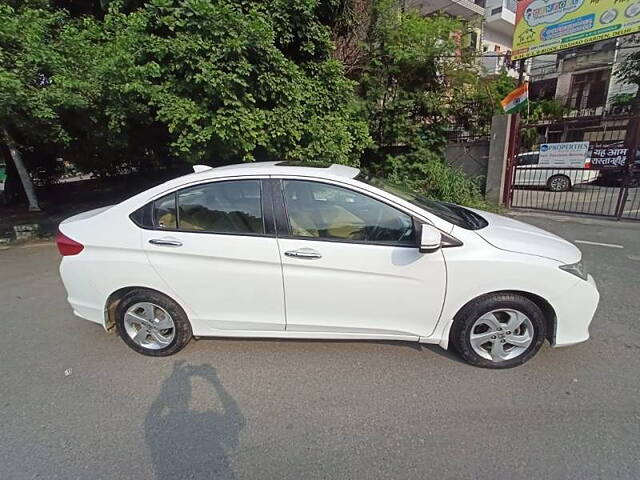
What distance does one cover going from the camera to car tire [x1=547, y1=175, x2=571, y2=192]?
1062 cm

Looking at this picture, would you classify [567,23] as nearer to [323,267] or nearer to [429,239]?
[429,239]

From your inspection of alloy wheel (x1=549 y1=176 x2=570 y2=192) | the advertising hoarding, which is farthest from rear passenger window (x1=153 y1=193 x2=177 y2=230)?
alloy wheel (x1=549 y1=176 x2=570 y2=192)

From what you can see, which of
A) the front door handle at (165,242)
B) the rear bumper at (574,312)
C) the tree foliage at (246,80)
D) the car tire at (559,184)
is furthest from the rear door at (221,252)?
the car tire at (559,184)

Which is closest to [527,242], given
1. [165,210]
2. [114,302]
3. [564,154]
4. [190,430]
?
[190,430]

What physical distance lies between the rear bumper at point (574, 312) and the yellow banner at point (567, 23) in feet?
22.3

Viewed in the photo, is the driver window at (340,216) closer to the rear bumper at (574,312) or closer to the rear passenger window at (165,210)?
the rear passenger window at (165,210)

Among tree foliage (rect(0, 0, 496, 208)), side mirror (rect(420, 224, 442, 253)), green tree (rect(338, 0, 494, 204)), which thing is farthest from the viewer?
green tree (rect(338, 0, 494, 204))

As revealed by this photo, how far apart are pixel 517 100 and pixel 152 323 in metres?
8.63

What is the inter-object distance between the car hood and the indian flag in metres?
6.32

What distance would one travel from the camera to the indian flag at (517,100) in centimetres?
750

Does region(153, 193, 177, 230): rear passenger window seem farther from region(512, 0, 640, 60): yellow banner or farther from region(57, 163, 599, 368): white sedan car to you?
region(512, 0, 640, 60): yellow banner

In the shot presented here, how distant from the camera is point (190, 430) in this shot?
2.10 meters

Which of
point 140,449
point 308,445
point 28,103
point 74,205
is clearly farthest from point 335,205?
point 74,205

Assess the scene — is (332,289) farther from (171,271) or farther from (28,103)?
(28,103)
